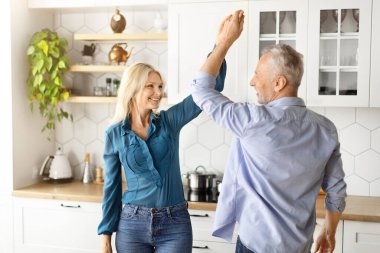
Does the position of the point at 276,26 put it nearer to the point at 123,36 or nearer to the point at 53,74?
the point at 123,36

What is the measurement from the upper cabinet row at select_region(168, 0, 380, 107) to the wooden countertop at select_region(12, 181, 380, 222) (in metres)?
0.62

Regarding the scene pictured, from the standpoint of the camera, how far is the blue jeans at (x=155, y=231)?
2348 mm

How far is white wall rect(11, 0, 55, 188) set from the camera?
351 cm

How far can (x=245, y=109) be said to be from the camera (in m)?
1.78

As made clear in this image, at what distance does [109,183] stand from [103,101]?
47.4 inches

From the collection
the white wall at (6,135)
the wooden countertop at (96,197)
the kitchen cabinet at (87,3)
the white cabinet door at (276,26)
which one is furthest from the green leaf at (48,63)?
the white cabinet door at (276,26)

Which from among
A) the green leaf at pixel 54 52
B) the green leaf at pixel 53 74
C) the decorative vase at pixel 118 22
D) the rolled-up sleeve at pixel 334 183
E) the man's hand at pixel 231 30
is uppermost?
the decorative vase at pixel 118 22

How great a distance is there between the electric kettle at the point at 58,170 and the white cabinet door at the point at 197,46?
103cm

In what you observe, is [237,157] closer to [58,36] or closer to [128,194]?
[128,194]

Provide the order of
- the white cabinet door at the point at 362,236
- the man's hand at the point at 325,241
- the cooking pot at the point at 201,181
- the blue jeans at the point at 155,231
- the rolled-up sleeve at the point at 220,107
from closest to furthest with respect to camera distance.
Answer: the rolled-up sleeve at the point at 220,107
the man's hand at the point at 325,241
the blue jeans at the point at 155,231
the white cabinet door at the point at 362,236
the cooking pot at the point at 201,181

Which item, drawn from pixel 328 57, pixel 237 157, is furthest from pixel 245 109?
pixel 328 57

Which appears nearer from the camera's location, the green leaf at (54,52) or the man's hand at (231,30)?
the man's hand at (231,30)

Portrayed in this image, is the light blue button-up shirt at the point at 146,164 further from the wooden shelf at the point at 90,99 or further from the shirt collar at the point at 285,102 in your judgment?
the wooden shelf at the point at 90,99

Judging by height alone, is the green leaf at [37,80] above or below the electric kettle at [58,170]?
above
